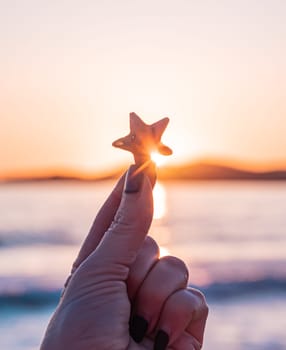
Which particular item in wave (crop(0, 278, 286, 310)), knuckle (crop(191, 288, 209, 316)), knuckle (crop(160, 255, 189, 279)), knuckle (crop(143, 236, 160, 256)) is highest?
knuckle (crop(143, 236, 160, 256))

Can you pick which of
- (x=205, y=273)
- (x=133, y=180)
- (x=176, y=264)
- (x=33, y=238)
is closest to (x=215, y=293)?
(x=205, y=273)

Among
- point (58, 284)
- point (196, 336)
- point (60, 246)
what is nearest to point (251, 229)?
point (60, 246)

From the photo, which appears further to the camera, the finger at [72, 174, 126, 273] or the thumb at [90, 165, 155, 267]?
the finger at [72, 174, 126, 273]

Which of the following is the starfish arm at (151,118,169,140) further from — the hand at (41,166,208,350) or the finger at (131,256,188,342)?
the finger at (131,256,188,342)

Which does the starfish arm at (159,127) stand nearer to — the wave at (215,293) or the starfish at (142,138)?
the starfish at (142,138)

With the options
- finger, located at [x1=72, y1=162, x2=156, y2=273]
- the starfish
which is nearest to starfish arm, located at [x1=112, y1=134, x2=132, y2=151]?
the starfish

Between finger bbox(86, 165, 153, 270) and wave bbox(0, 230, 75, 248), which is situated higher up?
finger bbox(86, 165, 153, 270)

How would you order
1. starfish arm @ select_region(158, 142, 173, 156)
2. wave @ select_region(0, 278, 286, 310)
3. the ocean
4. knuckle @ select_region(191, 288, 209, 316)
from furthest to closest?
wave @ select_region(0, 278, 286, 310) → the ocean → knuckle @ select_region(191, 288, 209, 316) → starfish arm @ select_region(158, 142, 173, 156)

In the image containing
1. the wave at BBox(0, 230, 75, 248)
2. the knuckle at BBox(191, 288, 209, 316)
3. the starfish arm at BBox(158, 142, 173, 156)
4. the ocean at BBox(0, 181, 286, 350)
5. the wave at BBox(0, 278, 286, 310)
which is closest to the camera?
the starfish arm at BBox(158, 142, 173, 156)
